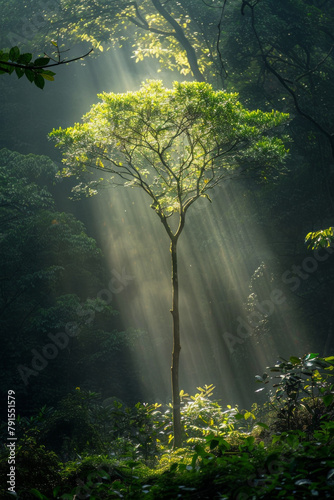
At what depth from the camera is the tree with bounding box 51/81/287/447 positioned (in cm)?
632

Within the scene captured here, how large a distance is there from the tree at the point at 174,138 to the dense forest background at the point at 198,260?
17.9ft

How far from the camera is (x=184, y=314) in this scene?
18.0m

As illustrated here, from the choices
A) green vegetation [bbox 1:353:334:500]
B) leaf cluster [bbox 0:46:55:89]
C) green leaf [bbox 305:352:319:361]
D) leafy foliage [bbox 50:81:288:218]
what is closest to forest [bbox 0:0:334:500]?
leafy foliage [bbox 50:81:288:218]

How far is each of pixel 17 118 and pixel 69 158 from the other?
19.0 meters

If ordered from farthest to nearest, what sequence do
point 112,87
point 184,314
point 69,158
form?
1. point 112,87
2. point 184,314
3. point 69,158

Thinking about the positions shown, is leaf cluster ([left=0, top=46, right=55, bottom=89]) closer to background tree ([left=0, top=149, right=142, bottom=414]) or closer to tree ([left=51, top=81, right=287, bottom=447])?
tree ([left=51, top=81, right=287, bottom=447])

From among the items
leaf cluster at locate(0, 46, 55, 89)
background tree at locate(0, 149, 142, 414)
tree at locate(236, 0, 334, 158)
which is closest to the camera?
leaf cluster at locate(0, 46, 55, 89)

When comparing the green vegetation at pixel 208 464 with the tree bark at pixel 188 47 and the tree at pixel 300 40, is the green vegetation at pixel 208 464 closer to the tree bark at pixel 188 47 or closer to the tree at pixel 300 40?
the tree at pixel 300 40

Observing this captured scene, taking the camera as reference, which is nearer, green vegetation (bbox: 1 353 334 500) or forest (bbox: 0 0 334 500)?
green vegetation (bbox: 1 353 334 500)

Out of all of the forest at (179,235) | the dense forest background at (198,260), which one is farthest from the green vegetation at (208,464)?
the dense forest background at (198,260)

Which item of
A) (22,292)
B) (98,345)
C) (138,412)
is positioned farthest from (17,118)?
(138,412)

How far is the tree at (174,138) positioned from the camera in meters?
6.32

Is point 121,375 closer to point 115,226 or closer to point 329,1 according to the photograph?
point 115,226

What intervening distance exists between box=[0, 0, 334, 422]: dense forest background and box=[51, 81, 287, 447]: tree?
547 cm
